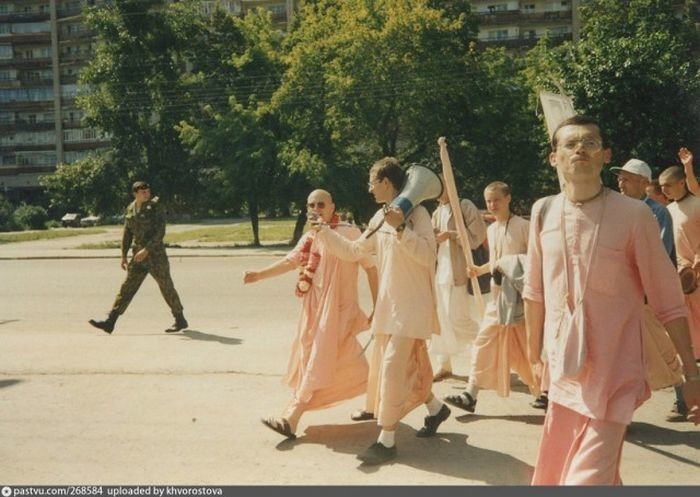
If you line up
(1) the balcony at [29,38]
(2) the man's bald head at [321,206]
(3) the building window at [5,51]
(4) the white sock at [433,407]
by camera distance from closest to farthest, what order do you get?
(4) the white sock at [433,407], (2) the man's bald head at [321,206], (1) the balcony at [29,38], (3) the building window at [5,51]

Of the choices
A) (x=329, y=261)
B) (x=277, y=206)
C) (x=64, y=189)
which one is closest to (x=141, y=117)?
(x=64, y=189)

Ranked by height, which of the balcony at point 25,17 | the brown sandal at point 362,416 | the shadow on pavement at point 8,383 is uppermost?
the balcony at point 25,17

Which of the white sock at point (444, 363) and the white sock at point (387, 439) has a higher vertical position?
the white sock at point (387, 439)

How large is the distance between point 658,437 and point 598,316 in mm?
2776

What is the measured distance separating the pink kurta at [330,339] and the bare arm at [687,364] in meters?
2.66

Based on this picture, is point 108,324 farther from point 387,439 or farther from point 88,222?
point 88,222

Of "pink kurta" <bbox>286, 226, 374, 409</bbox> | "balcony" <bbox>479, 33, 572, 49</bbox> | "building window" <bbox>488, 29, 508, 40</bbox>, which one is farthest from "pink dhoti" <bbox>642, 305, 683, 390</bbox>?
"building window" <bbox>488, 29, 508, 40</bbox>

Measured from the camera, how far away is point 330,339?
19.3 feet

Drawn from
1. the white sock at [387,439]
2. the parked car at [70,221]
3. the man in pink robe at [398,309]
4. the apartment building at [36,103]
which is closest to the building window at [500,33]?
the parked car at [70,221]

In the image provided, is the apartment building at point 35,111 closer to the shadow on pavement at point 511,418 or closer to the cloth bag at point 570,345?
the shadow on pavement at point 511,418

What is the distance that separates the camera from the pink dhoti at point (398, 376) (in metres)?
5.24

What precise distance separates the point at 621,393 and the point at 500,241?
345 centimetres

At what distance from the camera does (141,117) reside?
43.0 meters


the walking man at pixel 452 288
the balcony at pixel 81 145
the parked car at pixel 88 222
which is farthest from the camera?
the balcony at pixel 81 145
